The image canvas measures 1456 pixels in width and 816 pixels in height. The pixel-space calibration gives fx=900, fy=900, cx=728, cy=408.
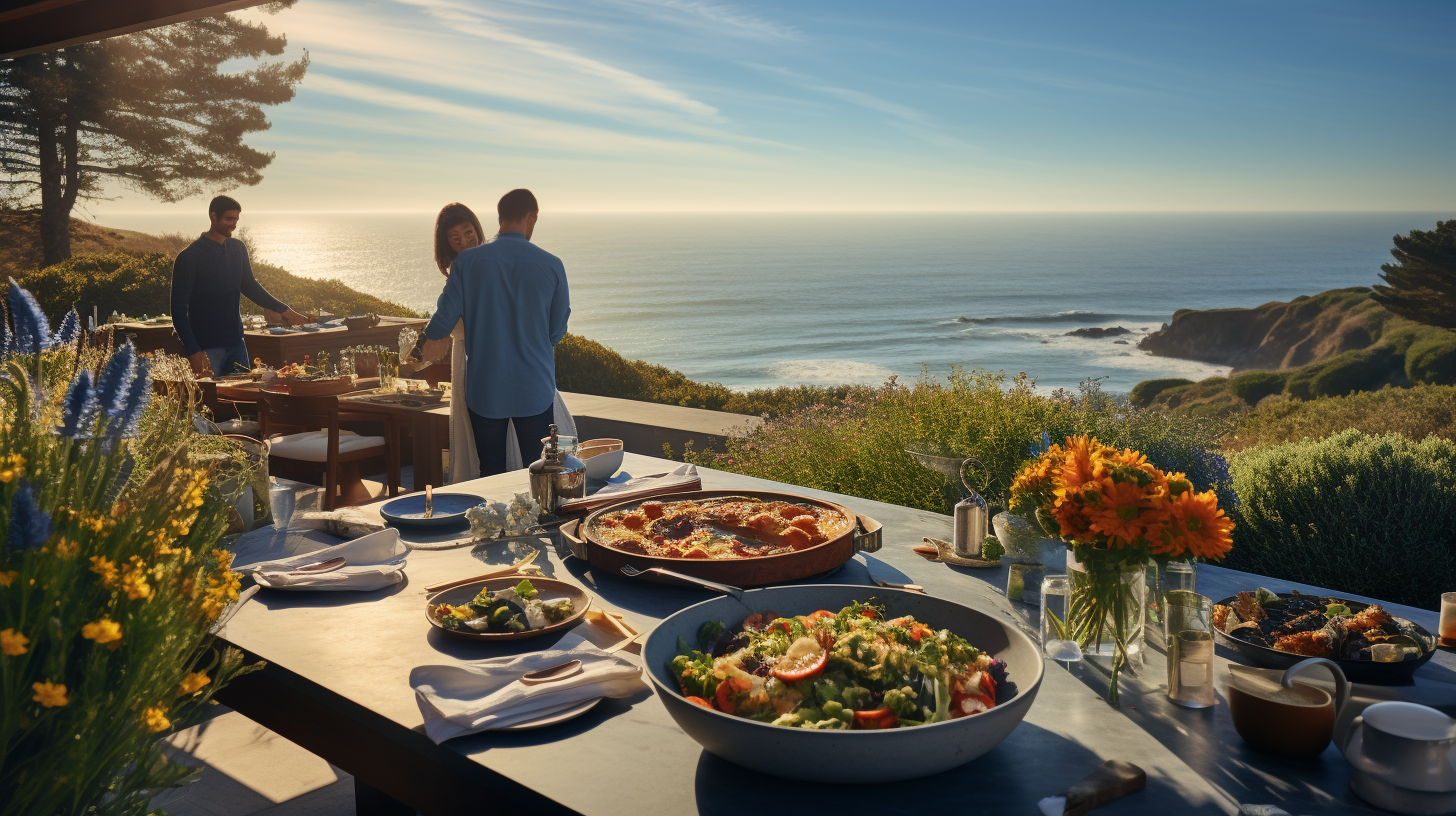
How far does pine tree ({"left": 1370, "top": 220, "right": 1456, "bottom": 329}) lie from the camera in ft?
42.4

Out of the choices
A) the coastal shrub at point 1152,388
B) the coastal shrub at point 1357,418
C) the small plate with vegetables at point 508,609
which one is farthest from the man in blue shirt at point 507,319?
the coastal shrub at point 1152,388

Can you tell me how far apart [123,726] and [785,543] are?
4.08 ft

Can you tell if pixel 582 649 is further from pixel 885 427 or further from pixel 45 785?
pixel 885 427

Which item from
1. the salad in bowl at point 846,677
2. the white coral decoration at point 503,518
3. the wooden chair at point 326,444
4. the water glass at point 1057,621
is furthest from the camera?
the wooden chair at point 326,444

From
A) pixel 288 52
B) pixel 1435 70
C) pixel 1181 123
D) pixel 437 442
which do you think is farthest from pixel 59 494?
pixel 1181 123

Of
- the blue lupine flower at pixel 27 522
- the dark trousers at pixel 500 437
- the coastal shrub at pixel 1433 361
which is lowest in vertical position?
the coastal shrub at pixel 1433 361

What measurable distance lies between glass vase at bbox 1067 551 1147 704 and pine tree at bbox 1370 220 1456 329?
1454cm

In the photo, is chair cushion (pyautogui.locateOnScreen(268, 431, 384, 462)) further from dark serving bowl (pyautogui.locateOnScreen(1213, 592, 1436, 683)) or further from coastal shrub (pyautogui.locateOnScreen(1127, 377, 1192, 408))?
coastal shrub (pyautogui.locateOnScreen(1127, 377, 1192, 408))

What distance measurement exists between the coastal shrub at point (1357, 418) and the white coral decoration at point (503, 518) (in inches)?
246

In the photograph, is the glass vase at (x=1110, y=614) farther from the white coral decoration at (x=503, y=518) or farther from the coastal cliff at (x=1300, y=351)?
the coastal cliff at (x=1300, y=351)

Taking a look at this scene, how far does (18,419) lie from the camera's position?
29.3 inches

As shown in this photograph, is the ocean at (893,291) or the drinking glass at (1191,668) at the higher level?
the drinking glass at (1191,668)

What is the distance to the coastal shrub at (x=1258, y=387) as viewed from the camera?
61.1 feet

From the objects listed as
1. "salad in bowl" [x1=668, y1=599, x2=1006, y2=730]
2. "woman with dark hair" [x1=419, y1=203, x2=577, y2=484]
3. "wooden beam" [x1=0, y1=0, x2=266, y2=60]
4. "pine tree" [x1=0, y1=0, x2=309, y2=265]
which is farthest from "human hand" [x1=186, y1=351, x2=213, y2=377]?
"pine tree" [x1=0, y1=0, x2=309, y2=265]
